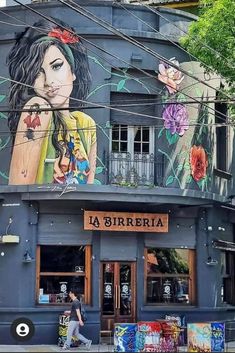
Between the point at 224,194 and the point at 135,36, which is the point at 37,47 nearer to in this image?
the point at 135,36

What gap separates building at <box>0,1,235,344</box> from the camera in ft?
64.2

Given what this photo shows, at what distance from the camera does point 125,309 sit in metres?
20.4

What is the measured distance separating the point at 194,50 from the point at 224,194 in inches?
246

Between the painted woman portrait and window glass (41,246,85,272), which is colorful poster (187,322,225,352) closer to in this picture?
window glass (41,246,85,272)

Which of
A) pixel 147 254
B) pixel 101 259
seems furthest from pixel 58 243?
pixel 147 254

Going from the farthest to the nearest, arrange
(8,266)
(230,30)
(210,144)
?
1. (210,144)
2. (8,266)
3. (230,30)

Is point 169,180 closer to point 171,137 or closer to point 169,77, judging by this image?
point 171,137

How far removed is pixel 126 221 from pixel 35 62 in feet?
18.9

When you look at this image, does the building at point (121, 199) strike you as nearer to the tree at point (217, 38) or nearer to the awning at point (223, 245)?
the awning at point (223, 245)

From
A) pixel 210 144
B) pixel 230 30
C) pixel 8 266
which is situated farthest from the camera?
pixel 210 144

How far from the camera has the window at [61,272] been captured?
1980 cm

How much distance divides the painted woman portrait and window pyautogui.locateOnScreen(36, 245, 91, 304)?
2272 millimetres

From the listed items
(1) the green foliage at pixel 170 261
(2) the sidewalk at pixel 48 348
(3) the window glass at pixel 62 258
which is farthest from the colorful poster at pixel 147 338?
(1) the green foliage at pixel 170 261

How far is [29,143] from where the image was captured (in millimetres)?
19828
